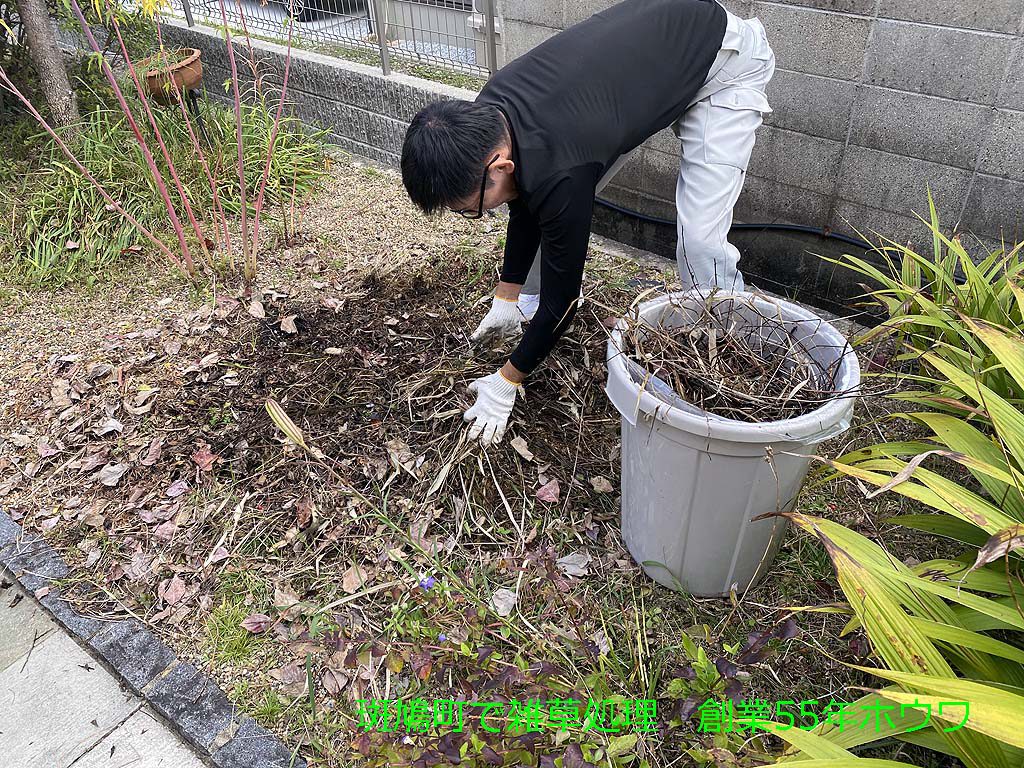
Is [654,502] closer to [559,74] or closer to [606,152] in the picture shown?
[606,152]

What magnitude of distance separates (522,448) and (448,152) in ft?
3.27

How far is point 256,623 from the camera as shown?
2.06m

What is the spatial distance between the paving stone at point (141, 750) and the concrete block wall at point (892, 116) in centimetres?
300

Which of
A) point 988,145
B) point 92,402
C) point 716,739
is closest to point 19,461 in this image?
Answer: point 92,402

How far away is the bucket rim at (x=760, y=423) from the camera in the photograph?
1586 millimetres

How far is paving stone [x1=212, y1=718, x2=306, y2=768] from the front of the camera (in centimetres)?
176

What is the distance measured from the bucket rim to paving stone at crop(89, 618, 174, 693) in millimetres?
1477

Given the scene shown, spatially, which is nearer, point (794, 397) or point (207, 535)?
point (794, 397)

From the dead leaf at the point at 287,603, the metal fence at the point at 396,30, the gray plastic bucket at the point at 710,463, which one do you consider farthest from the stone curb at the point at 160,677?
the metal fence at the point at 396,30

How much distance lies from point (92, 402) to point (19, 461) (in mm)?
322

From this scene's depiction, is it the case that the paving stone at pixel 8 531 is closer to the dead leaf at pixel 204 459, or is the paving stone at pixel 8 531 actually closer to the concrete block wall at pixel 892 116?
the dead leaf at pixel 204 459

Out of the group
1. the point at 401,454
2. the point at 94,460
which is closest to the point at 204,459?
the point at 94,460

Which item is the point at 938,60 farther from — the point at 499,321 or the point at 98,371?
the point at 98,371

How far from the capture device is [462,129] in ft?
5.81
